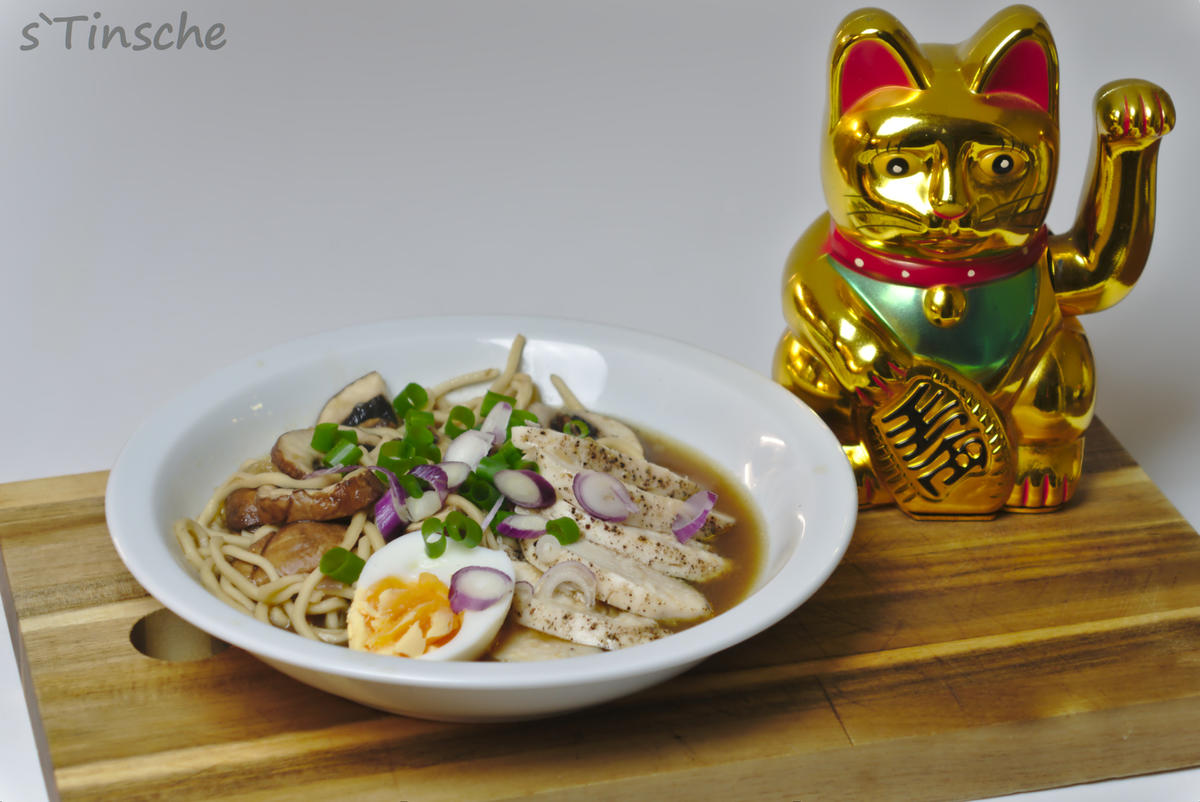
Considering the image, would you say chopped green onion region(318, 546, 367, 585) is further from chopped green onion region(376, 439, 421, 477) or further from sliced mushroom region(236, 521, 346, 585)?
chopped green onion region(376, 439, 421, 477)

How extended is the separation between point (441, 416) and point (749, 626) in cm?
149

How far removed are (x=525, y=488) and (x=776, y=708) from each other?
843 mm

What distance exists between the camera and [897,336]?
3721mm

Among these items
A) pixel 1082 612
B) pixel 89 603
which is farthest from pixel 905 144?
pixel 89 603

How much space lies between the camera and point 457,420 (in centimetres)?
392

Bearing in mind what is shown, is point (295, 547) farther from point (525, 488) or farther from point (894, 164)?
point (894, 164)

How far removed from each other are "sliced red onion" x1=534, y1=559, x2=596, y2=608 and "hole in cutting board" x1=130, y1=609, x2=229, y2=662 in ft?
2.88

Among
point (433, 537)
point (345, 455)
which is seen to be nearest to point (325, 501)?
point (345, 455)

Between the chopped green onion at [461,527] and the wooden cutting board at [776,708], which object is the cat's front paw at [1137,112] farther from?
the chopped green onion at [461,527]

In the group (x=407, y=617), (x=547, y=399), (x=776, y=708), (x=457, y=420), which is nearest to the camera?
(x=407, y=617)

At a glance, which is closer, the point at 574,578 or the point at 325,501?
the point at 574,578

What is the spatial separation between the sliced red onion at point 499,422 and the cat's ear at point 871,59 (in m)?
1.22

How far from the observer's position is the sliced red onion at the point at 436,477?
11.5 ft

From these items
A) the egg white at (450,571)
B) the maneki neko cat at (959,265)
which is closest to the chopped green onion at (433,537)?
the egg white at (450,571)
